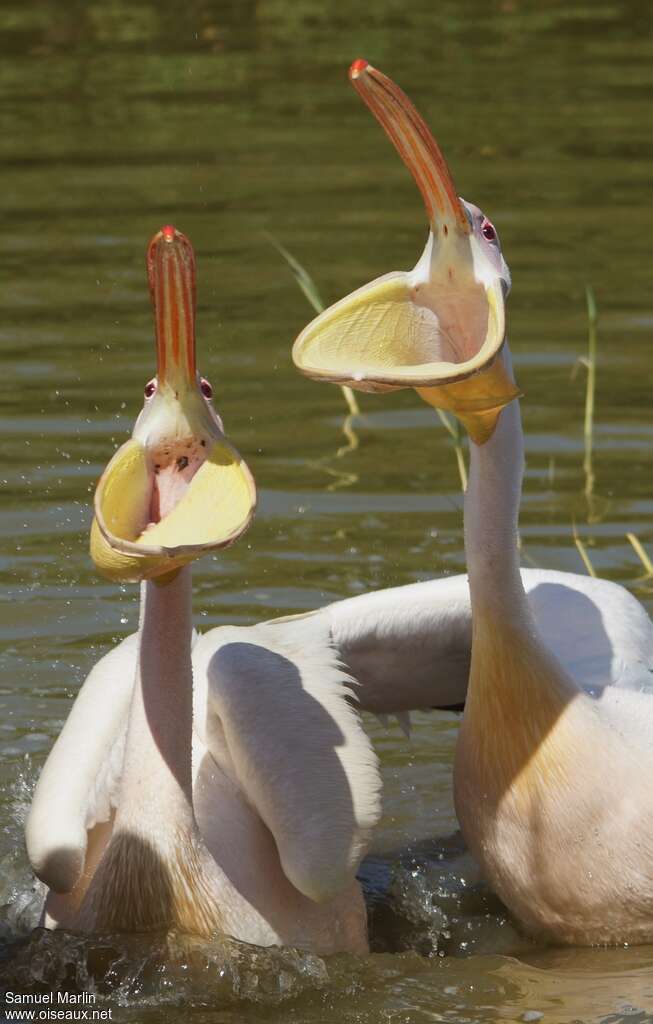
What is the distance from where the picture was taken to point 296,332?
7.71 metres

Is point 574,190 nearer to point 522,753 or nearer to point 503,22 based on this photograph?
point 503,22

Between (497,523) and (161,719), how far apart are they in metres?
0.75

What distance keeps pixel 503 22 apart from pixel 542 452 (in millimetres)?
8556

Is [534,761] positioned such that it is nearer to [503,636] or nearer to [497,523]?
[503,636]

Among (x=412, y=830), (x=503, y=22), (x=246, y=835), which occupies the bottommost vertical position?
(x=412, y=830)

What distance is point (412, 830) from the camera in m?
4.40

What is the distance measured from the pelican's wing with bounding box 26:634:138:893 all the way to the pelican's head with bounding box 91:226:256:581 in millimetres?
654

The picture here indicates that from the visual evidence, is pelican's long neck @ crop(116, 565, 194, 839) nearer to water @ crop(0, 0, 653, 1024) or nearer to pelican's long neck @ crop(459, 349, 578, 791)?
water @ crop(0, 0, 653, 1024)

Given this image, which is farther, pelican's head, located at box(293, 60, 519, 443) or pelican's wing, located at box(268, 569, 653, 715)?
pelican's wing, located at box(268, 569, 653, 715)

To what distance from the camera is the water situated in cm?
367

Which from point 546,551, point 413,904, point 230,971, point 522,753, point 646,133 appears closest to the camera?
point 230,971

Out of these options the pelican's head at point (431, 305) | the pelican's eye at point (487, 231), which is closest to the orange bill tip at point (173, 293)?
the pelican's head at point (431, 305)

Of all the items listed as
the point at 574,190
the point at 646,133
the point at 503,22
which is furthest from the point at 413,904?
the point at 503,22

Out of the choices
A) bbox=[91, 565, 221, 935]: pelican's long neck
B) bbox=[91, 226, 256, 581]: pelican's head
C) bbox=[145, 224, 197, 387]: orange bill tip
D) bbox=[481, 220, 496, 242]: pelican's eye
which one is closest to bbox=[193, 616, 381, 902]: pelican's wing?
bbox=[91, 565, 221, 935]: pelican's long neck
